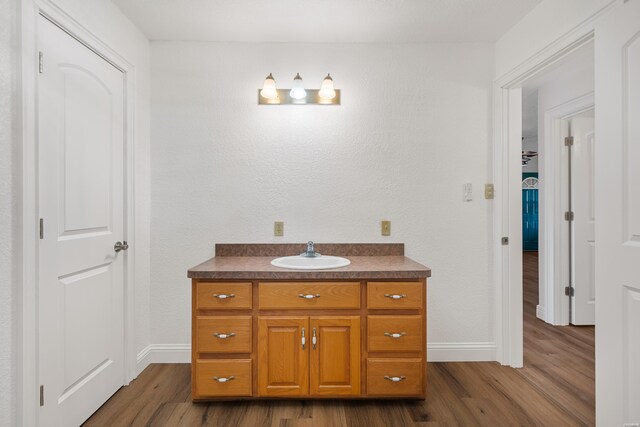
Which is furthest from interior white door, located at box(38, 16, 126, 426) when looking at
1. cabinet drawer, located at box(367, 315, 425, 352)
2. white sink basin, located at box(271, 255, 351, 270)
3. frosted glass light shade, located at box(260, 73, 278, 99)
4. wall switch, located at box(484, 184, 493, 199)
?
wall switch, located at box(484, 184, 493, 199)

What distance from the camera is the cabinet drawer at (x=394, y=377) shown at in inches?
77.0

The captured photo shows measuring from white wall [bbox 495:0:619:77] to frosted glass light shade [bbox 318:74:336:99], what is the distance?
1.22 metres

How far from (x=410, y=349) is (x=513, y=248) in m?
1.14

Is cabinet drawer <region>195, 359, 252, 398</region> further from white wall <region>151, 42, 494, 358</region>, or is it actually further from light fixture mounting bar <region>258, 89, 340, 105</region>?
light fixture mounting bar <region>258, 89, 340, 105</region>

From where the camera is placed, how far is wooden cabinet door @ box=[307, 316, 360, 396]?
196cm

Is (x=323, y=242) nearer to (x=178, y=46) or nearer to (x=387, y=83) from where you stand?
(x=387, y=83)

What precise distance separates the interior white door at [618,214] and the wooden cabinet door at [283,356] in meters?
1.42

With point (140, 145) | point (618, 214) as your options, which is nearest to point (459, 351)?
point (618, 214)

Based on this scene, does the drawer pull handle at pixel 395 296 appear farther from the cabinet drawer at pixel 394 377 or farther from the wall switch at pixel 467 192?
the wall switch at pixel 467 192

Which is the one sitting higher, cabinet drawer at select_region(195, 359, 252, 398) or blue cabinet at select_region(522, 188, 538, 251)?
blue cabinet at select_region(522, 188, 538, 251)

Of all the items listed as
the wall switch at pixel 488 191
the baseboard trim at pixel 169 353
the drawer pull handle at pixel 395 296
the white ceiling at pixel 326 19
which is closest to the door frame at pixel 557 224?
the wall switch at pixel 488 191

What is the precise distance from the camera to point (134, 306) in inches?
91.7

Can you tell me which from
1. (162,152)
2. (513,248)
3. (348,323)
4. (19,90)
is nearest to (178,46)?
(162,152)

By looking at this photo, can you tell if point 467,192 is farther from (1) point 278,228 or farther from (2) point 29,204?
(2) point 29,204
